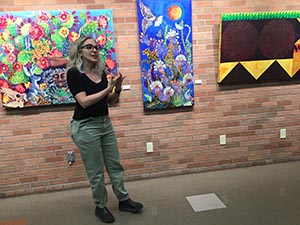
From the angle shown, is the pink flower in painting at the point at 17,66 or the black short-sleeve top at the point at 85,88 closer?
the black short-sleeve top at the point at 85,88

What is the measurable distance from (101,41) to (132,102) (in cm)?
65

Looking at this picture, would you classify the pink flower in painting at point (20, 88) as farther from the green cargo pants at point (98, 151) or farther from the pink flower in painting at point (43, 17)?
the green cargo pants at point (98, 151)

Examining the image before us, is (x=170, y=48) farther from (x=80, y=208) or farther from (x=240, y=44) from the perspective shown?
(x=80, y=208)

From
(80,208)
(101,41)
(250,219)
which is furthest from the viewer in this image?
(101,41)

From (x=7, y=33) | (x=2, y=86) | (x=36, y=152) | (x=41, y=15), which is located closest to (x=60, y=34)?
(x=41, y=15)

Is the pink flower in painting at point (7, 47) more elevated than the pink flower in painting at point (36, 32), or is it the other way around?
the pink flower in painting at point (36, 32)

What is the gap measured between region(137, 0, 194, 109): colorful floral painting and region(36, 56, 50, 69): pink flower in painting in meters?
0.86

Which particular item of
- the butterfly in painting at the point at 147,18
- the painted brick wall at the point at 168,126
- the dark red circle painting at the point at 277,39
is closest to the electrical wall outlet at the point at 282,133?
the painted brick wall at the point at 168,126

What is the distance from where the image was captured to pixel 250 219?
2367 mm

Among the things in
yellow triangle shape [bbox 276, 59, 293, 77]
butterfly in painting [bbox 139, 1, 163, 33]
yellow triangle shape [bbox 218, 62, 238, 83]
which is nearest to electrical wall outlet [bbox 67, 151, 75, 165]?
butterfly in painting [bbox 139, 1, 163, 33]

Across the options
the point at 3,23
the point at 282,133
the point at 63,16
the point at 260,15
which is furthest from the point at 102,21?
the point at 282,133

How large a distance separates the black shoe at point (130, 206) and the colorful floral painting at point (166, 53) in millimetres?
948

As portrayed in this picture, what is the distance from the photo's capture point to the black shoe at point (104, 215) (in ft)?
7.96

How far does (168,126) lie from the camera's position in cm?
322
